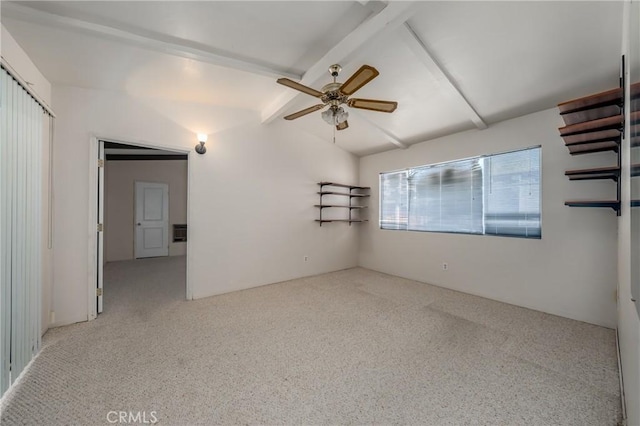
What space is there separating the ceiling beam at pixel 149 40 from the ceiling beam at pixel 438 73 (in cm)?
126

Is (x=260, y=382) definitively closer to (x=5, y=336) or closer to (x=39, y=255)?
(x=5, y=336)

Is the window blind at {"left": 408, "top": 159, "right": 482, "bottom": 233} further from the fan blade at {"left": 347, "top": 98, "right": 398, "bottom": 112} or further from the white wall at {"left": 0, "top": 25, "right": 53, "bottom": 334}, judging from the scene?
the white wall at {"left": 0, "top": 25, "right": 53, "bottom": 334}

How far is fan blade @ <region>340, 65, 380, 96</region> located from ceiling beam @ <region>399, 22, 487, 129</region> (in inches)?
26.2

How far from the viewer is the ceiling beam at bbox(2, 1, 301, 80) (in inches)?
70.5

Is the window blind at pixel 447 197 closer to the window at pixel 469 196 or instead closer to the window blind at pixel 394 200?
the window at pixel 469 196

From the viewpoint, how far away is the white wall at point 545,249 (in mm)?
2650

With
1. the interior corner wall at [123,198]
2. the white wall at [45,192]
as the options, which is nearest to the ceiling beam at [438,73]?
the white wall at [45,192]

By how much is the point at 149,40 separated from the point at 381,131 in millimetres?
3149

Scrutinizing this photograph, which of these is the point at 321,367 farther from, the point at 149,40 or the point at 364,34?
the point at 149,40

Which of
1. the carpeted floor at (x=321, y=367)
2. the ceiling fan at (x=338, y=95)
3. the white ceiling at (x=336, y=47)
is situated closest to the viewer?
the carpeted floor at (x=321, y=367)

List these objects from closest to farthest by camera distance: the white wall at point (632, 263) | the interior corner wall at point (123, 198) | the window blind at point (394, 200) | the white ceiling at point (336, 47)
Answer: the white wall at point (632, 263), the white ceiling at point (336, 47), the window blind at point (394, 200), the interior corner wall at point (123, 198)

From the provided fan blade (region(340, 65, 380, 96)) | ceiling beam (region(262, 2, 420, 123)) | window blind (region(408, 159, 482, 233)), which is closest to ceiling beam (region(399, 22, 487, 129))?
ceiling beam (region(262, 2, 420, 123))

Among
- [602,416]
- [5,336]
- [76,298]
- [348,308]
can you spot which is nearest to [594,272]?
[602,416]

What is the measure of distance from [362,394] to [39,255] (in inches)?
107
